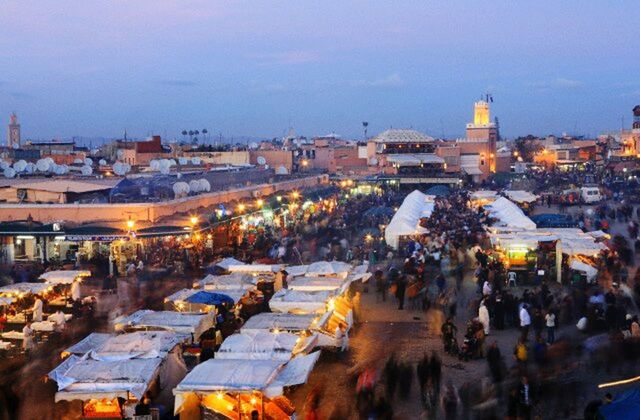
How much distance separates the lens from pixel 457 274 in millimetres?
18609

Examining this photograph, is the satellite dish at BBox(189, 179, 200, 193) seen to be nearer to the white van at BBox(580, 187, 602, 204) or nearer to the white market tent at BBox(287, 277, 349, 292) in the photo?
the white market tent at BBox(287, 277, 349, 292)

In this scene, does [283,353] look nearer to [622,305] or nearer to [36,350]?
[36,350]

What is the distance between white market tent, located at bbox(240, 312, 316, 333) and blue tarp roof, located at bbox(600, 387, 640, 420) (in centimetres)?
509

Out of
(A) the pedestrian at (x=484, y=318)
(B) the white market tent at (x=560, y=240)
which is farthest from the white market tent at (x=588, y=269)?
(A) the pedestrian at (x=484, y=318)

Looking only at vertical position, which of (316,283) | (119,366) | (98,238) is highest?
(98,238)

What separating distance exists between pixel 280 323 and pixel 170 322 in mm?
1683

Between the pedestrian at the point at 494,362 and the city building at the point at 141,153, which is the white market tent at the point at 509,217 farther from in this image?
the city building at the point at 141,153

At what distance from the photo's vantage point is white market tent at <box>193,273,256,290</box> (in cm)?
1563

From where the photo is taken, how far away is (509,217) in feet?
78.8

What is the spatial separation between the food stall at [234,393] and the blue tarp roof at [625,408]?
3323 mm

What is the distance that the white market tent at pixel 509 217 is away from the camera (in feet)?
72.1

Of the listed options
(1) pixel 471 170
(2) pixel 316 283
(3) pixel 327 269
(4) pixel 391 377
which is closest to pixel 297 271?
(3) pixel 327 269

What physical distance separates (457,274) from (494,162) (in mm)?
44118

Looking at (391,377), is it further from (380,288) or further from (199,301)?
(380,288)
